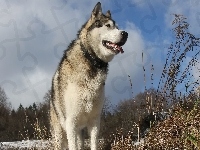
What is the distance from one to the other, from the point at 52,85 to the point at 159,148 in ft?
7.96

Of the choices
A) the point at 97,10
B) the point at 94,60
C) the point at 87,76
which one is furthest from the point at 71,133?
the point at 97,10

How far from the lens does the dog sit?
19.6 ft

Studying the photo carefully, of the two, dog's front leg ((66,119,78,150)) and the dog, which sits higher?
the dog

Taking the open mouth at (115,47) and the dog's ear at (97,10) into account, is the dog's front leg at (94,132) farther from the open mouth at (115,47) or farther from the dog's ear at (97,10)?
the dog's ear at (97,10)

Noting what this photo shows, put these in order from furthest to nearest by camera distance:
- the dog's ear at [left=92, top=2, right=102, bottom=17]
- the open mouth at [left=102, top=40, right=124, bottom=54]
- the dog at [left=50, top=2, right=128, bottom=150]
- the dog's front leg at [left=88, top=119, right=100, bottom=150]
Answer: the dog's ear at [left=92, top=2, right=102, bottom=17]
the dog's front leg at [left=88, top=119, right=100, bottom=150]
the open mouth at [left=102, top=40, right=124, bottom=54]
the dog at [left=50, top=2, right=128, bottom=150]

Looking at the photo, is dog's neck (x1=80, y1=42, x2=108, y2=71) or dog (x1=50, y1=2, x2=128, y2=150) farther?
dog's neck (x1=80, y1=42, x2=108, y2=71)

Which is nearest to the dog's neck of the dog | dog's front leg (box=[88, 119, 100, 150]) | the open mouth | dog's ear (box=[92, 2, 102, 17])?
the dog

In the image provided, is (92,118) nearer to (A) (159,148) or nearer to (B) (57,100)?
(B) (57,100)

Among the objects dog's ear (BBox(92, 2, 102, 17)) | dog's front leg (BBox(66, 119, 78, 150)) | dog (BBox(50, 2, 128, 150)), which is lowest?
dog's front leg (BBox(66, 119, 78, 150))

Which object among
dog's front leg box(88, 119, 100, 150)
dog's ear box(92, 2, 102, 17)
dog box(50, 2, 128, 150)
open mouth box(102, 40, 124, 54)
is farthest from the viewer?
dog's ear box(92, 2, 102, 17)

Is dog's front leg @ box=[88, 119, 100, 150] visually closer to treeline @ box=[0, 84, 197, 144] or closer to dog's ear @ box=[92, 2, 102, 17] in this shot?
treeline @ box=[0, 84, 197, 144]

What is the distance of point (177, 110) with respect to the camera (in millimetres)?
5734

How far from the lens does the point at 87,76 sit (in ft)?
19.8

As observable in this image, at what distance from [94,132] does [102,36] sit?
57.2 inches
